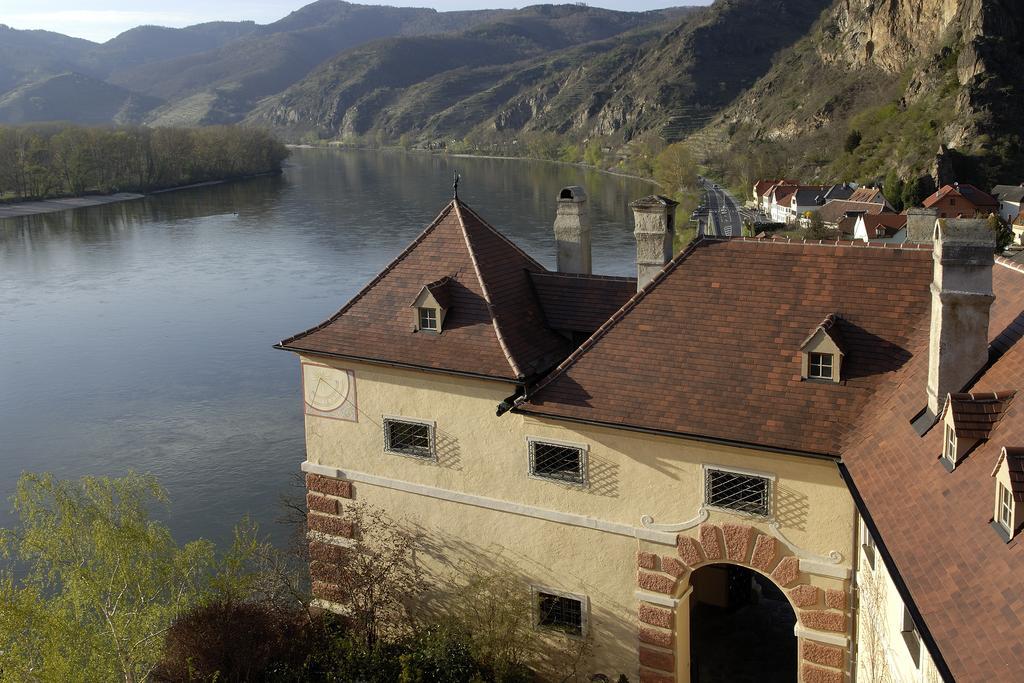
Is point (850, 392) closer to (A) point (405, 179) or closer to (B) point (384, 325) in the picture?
(B) point (384, 325)

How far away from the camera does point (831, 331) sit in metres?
12.3

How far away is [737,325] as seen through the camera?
13.1m

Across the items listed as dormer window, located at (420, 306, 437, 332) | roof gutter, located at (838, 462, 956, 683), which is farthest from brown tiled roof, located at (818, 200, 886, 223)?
roof gutter, located at (838, 462, 956, 683)

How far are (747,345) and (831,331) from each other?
1.10 meters

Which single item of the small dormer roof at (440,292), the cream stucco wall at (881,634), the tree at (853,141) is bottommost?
the cream stucco wall at (881,634)

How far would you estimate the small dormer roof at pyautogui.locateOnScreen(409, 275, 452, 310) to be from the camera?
48.8 feet

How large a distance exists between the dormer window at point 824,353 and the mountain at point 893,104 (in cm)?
6221

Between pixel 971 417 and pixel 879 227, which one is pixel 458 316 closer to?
pixel 971 417

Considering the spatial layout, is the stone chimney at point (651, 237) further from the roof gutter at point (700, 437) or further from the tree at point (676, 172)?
the tree at point (676, 172)

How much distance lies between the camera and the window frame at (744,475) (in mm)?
12406

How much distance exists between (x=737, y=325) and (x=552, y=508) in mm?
3712

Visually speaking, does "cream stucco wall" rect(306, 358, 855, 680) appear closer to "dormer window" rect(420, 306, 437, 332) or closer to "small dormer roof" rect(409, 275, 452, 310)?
"dormer window" rect(420, 306, 437, 332)

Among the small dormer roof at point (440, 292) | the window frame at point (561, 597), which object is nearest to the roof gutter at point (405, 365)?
the small dormer roof at point (440, 292)

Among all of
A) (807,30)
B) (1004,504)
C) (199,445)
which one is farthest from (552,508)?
(807,30)
